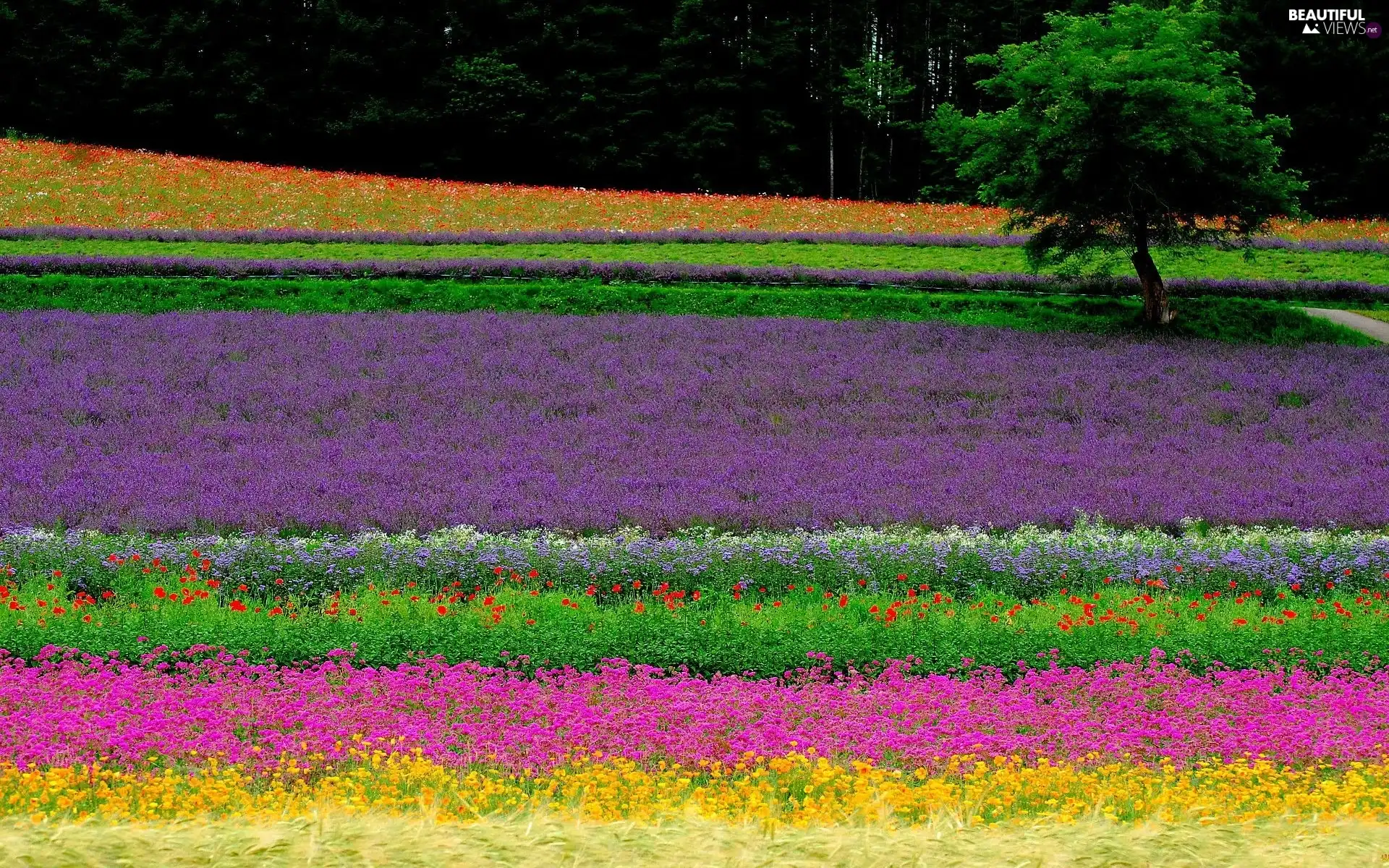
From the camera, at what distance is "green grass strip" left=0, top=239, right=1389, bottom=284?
3209 centimetres

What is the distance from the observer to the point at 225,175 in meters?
43.7

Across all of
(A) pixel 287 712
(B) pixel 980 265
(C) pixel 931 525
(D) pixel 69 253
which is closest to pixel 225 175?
(D) pixel 69 253

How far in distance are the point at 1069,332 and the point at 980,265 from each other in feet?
30.6

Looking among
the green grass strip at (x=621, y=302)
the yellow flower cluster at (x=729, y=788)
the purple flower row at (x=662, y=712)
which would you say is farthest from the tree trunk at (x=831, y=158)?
the yellow flower cluster at (x=729, y=788)

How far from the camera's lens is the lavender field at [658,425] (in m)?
13.5

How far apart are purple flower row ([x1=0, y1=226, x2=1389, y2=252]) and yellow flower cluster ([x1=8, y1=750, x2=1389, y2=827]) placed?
3026cm

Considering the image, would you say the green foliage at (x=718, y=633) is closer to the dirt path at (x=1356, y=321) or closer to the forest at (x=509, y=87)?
the dirt path at (x=1356, y=321)

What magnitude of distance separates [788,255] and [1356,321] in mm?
13514

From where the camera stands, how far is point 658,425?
57.8ft

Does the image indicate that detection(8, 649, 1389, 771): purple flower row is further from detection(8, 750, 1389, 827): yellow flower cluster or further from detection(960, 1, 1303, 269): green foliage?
detection(960, 1, 1303, 269): green foliage

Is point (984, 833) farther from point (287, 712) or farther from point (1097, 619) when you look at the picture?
point (1097, 619)

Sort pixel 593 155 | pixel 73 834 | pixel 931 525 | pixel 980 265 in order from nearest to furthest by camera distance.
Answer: pixel 73 834, pixel 931 525, pixel 980 265, pixel 593 155

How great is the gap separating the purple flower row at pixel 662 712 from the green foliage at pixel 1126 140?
17294 millimetres

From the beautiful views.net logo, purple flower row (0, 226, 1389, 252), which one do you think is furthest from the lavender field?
the beautiful views.net logo
